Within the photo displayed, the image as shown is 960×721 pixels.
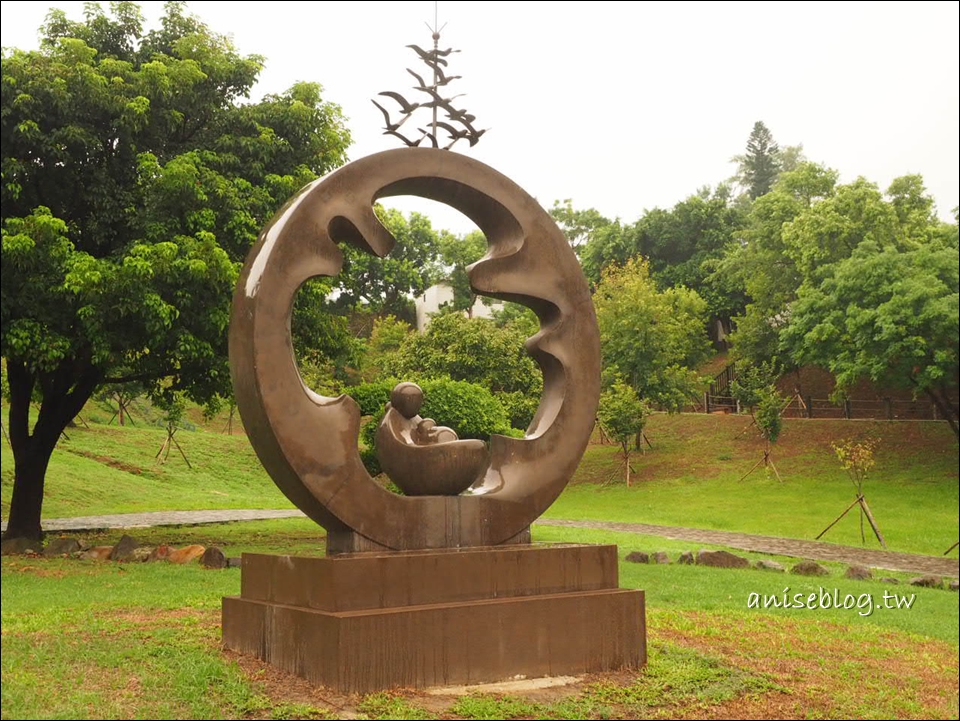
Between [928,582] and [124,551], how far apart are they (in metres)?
11.4

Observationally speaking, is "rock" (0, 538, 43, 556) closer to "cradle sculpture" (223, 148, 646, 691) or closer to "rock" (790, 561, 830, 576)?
"cradle sculpture" (223, 148, 646, 691)

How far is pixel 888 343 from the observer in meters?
22.1

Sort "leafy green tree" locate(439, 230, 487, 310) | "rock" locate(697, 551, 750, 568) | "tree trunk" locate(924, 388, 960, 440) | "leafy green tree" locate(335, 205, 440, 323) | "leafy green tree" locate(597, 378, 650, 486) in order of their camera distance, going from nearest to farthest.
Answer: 1. "rock" locate(697, 551, 750, 568)
2. "tree trunk" locate(924, 388, 960, 440)
3. "leafy green tree" locate(597, 378, 650, 486)
4. "leafy green tree" locate(439, 230, 487, 310)
5. "leafy green tree" locate(335, 205, 440, 323)

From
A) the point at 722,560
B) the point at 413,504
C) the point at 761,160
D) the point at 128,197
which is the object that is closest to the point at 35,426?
the point at 128,197

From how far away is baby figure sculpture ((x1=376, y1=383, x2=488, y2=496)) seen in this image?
7.09m

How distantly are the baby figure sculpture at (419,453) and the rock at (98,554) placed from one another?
7.85 metres

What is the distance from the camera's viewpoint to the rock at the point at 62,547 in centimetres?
1360

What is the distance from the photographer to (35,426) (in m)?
14.7

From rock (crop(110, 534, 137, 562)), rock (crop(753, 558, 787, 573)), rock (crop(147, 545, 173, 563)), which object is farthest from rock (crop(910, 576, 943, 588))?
rock (crop(110, 534, 137, 562))

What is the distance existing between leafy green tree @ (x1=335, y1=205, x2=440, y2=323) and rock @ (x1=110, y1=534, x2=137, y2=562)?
28698 mm

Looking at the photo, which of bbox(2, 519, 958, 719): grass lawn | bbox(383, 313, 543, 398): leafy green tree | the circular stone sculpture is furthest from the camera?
bbox(383, 313, 543, 398): leafy green tree

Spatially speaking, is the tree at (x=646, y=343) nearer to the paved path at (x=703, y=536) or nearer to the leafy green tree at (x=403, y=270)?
the paved path at (x=703, y=536)

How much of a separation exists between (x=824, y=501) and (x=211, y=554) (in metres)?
16.9

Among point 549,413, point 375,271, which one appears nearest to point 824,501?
point 549,413
